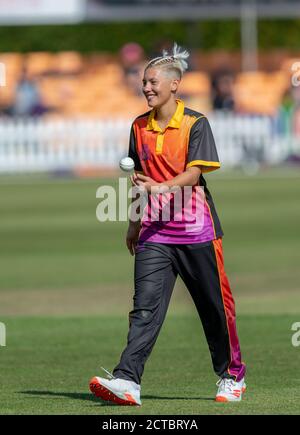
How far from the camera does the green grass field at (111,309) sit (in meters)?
8.59

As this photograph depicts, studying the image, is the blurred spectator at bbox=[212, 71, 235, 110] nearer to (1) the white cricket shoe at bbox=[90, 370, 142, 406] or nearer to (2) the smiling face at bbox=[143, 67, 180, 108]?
(2) the smiling face at bbox=[143, 67, 180, 108]

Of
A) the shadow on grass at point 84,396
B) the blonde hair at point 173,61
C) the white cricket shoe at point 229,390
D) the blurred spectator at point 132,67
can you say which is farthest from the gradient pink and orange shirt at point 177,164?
the blurred spectator at point 132,67

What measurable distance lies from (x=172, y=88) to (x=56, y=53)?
47.2 meters

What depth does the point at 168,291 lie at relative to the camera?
27.2 feet

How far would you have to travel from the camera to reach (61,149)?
33719 millimetres

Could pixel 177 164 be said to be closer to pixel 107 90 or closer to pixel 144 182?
pixel 144 182

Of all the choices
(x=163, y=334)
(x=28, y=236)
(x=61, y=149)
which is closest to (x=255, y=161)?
(x=61, y=149)

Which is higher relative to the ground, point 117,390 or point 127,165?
point 127,165

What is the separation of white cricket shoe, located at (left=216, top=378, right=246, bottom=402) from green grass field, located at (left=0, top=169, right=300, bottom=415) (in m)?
0.12

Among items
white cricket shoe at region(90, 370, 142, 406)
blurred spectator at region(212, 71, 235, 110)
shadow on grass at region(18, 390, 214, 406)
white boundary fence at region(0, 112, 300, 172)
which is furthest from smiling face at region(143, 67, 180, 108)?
blurred spectator at region(212, 71, 235, 110)

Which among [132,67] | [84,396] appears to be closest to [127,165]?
[84,396]

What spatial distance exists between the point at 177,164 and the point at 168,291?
835mm

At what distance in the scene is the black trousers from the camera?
26.7 ft
